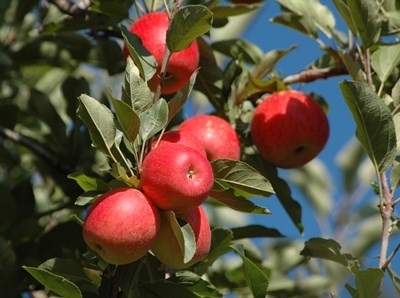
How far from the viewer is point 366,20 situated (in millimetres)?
→ 2166

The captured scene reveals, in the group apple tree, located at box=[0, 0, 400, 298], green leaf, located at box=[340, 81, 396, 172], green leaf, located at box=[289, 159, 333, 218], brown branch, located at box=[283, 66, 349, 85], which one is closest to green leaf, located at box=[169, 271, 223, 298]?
apple tree, located at box=[0, 0, 400, 298]

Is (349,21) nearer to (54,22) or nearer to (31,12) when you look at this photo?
(54,22)

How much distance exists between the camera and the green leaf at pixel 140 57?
72.9 inches

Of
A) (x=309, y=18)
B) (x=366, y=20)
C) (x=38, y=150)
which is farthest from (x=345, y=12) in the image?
(x=38, y=150)

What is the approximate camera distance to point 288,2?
2.57 meters

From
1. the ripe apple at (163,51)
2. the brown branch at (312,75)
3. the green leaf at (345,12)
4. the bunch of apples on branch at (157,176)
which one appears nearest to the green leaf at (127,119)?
the bunch of apples on branch at (157,176)

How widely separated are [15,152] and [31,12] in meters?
0.53

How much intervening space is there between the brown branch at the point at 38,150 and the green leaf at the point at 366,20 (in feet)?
3.27

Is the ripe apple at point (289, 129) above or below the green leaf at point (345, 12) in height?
below

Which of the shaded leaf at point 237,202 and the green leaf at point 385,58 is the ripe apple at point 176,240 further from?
the green leaf at point 385,58

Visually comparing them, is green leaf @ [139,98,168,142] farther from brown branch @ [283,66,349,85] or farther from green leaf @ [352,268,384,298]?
brown branch @ [283,66,349,85]

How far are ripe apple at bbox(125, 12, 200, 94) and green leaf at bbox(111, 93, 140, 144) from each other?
33 centimetres

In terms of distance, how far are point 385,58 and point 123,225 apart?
2.89ft

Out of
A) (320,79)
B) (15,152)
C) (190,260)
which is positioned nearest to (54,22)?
(15,152)
